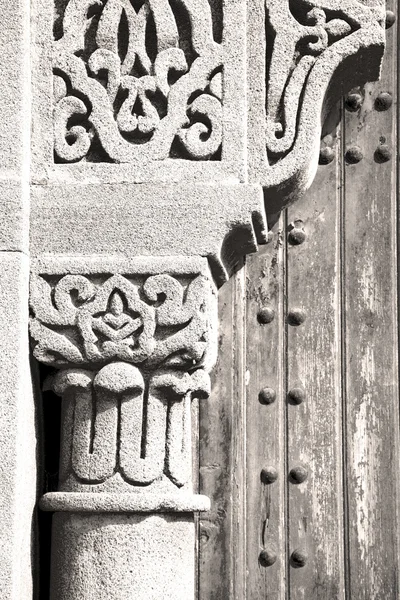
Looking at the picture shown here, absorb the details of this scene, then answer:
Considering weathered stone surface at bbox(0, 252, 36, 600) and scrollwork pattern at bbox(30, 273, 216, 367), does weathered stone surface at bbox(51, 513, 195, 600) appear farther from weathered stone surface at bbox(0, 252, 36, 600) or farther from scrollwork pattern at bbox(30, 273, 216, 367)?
scrollwork pattern at bbox(30, 273, 216, 367)

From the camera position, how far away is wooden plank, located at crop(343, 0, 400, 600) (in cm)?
229

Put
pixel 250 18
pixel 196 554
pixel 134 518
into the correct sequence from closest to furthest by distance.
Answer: pixel 134 518
pixel 250 18
pixel 196 554

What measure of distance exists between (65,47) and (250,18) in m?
0.36

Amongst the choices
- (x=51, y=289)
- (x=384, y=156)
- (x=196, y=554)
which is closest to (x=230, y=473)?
(x=196, y=554)

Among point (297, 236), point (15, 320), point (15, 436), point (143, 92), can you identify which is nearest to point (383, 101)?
point (297, 236)

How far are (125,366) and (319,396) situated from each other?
0.54 meters

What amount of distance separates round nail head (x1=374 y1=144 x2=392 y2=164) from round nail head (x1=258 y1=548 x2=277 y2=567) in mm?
883

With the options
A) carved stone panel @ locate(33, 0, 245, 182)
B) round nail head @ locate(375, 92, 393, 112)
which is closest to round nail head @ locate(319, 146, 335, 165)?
round nail head @ locate(375, 92, 393, 112)

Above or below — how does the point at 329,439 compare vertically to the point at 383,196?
below

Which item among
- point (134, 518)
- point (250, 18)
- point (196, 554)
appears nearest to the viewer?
point (134, 518)

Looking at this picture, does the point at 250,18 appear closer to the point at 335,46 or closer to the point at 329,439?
the point at 335,46

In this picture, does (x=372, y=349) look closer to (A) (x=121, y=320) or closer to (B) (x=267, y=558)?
(B) (x=267, y=558)

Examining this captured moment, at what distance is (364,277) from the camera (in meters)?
2.38

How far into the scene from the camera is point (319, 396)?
7.72ft
